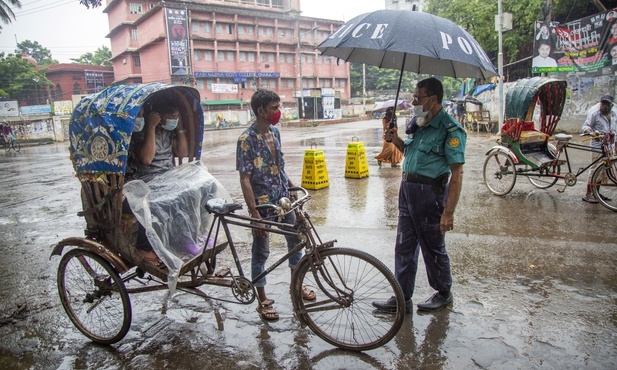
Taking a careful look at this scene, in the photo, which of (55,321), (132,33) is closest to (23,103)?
(132,33)

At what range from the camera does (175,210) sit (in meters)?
3.15

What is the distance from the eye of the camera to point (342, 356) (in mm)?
2850

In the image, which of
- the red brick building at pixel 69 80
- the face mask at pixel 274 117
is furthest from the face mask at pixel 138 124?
the red brick building at pixel 69 80

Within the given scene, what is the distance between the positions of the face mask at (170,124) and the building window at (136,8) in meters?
53.7

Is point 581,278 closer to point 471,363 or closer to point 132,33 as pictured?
point 471,363

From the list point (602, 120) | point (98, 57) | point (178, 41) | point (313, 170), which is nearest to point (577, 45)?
point (602, 120)

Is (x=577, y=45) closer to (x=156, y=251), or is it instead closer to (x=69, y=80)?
(x=156, y=251)

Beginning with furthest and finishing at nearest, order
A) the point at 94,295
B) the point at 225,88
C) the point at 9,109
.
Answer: the point at 225,88, the point at 9,109, the point at 94,295

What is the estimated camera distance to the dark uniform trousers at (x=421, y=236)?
10.5 ft

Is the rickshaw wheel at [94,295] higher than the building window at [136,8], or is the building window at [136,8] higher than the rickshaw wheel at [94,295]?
the building window at [136,8]

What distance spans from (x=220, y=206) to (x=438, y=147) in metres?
1.73

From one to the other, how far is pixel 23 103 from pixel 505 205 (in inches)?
2021

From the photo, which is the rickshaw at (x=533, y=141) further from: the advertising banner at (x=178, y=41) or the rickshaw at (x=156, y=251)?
the advertising banner at (x=178, y=41)

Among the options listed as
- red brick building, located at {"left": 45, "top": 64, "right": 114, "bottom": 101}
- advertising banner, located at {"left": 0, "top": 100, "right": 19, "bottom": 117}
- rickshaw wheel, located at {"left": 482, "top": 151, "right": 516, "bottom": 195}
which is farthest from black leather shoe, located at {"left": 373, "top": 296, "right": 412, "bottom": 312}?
red brick building, located at {"left": 45, "top": 64, "right": 114, "bottom": 101}
